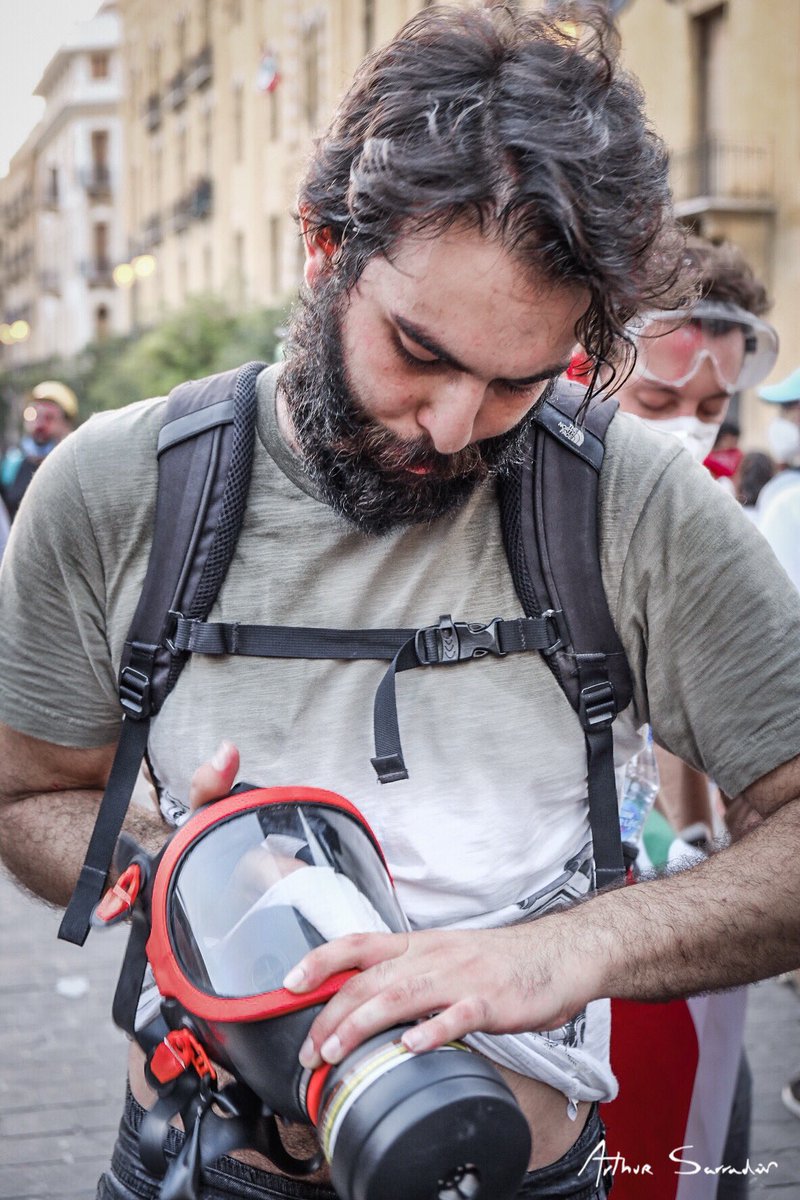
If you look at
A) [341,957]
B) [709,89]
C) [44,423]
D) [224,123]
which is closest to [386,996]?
[341,957]

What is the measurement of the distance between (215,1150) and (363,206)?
1.09 meters

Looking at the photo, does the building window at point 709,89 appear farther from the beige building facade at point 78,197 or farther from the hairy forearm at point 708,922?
the beige building facade at point 78,197

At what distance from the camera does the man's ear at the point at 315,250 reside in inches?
73.2

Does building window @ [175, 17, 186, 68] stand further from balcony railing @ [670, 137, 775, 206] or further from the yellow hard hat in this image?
the yellow hard hat

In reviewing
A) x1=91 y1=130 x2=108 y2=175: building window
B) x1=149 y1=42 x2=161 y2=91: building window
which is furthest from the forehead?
x1=91 y1=130 x2=108 y2=175: building window

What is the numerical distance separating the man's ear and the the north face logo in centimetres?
38

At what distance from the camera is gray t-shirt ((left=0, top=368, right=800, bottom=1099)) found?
1802mm

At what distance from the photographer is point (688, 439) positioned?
3.47 metres

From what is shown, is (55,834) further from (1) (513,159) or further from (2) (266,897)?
(1) (513,159)

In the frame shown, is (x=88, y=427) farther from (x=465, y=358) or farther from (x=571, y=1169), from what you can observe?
(x=571, y=1169)

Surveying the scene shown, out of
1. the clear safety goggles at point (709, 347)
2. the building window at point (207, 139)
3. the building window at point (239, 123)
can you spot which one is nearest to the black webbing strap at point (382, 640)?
the clear safety goggles at point (709, 347)

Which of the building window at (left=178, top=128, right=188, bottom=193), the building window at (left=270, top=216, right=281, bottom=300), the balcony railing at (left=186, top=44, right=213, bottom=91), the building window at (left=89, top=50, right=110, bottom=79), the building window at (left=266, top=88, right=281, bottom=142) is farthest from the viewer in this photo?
the building window at (left=89, top=50, right=110, bottom=79)

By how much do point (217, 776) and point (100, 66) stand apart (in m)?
60.1

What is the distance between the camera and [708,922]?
172 centimetres
